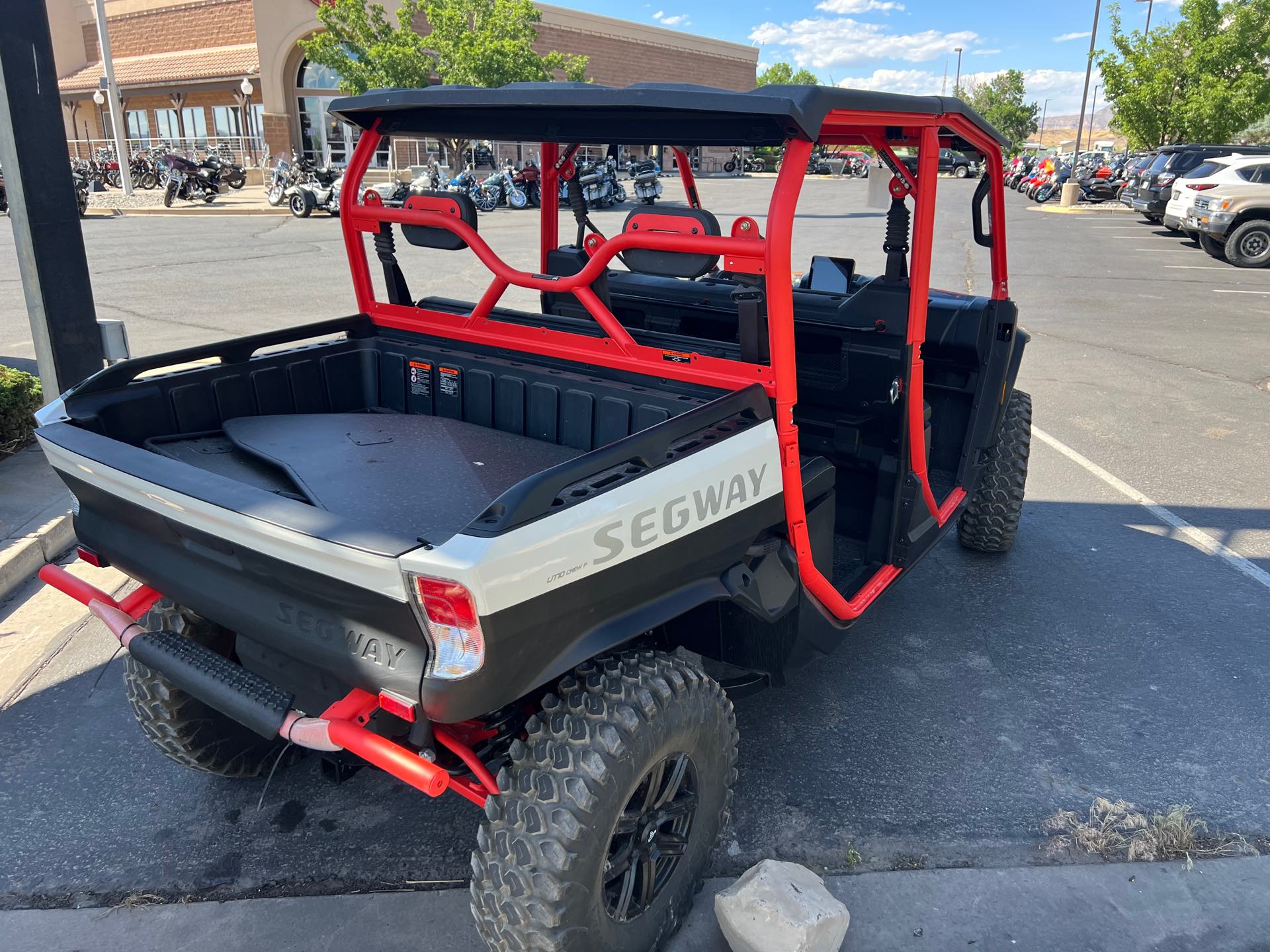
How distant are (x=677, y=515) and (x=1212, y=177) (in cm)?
1799

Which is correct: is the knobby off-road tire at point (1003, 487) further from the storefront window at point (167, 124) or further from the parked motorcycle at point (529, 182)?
the storefront window at point (167, 124)

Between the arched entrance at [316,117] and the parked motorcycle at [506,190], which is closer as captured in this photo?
the parked motorcycle at [506,190]

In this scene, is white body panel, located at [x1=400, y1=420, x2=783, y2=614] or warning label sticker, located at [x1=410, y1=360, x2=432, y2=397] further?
warning label sticker, located at [x1=410, y1=360, x2=432, y2=397]

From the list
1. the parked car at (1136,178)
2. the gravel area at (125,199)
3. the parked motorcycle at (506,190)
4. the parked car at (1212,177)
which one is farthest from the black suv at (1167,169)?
the gravel area at (125,199)

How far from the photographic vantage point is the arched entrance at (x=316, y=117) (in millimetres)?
38969

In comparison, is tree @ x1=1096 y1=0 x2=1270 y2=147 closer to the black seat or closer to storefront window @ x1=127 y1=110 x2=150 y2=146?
the black seat

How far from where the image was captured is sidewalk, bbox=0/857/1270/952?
251 centimetres

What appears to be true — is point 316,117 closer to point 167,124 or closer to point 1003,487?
point 167,124

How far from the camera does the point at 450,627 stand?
1.90 m

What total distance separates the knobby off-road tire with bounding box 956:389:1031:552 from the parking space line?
A: 3.73ft

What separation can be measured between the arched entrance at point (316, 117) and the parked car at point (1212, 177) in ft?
104

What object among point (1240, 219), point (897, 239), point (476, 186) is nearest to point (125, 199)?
point (476, 186)

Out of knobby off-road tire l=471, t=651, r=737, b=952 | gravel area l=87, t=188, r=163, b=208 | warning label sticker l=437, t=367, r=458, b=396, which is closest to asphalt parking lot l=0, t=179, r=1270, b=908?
knobby off-road tire l=471, t=651, r=737, b=952

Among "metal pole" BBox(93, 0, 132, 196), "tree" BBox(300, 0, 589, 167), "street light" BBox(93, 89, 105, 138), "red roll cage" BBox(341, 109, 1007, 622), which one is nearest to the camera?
"red roll cage" BBox(341, 109, 1007, 622)
